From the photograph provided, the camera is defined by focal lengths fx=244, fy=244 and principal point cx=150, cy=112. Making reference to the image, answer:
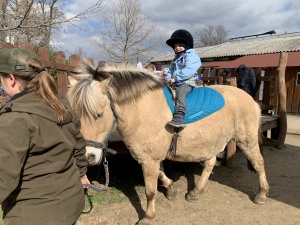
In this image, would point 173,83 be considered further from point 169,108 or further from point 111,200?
point 111,200

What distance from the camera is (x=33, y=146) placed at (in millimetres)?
1399

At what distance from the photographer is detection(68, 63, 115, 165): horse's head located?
2.40m

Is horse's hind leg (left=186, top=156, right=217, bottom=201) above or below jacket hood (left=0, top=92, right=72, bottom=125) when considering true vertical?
below

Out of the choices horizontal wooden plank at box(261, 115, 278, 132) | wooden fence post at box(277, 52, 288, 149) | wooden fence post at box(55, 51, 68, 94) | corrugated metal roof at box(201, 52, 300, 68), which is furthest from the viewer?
corrugated metal roof at box(201, 52, 300, 68)

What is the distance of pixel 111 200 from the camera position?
381 centimetres

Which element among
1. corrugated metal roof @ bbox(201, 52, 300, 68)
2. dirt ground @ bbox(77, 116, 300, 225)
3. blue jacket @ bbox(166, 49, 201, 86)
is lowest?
dirt ground @ bbox(77, 116, 300, 225)

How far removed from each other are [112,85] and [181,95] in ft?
3.20

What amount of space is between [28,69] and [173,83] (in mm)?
2245

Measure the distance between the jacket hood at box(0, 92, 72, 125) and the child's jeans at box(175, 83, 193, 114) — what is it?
1.89 m

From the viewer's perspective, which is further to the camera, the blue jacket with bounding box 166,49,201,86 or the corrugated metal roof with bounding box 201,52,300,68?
the corrugated metal roof with bounding box 201,52,300,68

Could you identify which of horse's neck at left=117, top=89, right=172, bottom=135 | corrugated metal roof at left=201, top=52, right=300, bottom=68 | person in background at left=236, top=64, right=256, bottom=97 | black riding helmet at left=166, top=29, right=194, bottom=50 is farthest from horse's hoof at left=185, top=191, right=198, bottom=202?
corrugated metal roof at left=201, top=52, right=300, bottom=68

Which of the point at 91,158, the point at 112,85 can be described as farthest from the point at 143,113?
the point at 91,158

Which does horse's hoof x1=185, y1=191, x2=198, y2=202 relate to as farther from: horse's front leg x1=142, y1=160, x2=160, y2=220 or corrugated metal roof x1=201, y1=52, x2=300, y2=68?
corrugated metal roof x1=201, y1=52, x2=300, y2=68

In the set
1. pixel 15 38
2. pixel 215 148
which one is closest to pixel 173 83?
pixel 215 148
